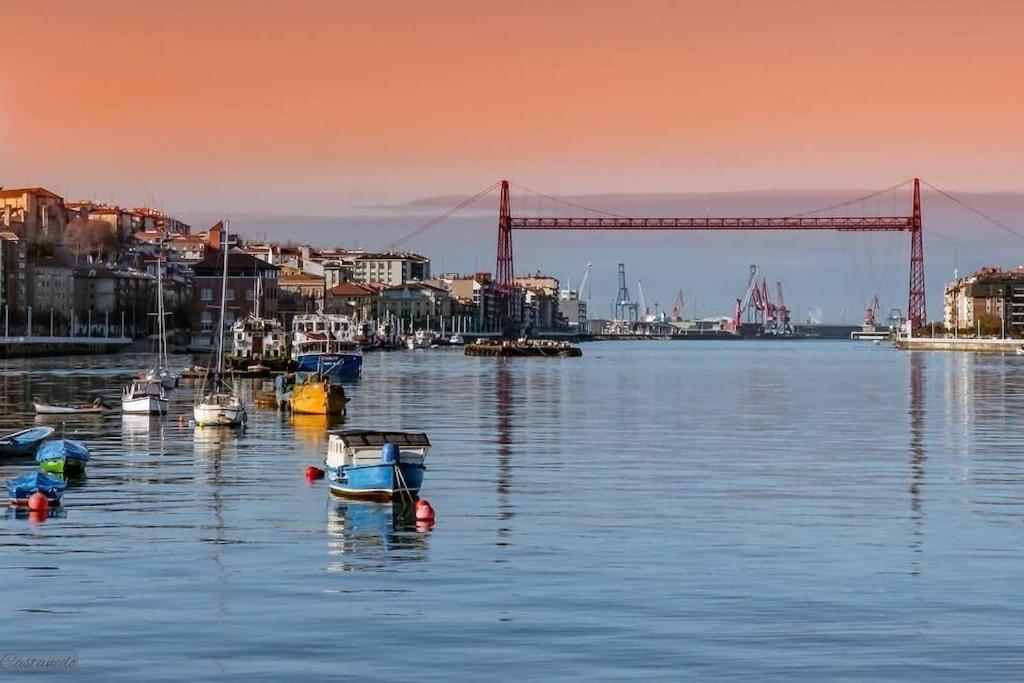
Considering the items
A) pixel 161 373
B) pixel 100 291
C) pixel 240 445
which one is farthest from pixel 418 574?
pixel 100 291

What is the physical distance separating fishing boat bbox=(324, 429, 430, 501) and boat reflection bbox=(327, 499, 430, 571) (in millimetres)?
279

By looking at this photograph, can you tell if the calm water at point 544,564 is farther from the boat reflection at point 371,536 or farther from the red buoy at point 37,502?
the red buoy at point 37,502

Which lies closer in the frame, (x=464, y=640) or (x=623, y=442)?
(x=464, y=640)

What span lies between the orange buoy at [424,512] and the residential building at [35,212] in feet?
562

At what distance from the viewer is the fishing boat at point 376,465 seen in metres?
24.0

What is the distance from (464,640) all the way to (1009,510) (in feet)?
38.4

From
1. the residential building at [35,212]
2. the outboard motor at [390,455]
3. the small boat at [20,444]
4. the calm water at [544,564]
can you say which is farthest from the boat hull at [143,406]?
the residential building at [35,212]

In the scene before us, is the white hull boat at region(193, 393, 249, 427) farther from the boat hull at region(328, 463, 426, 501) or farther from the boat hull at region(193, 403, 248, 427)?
the boat hull at region(328, 463, 426, 501)

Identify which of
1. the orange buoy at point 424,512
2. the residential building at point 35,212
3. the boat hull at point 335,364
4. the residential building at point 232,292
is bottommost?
the orange buoy at point 424,512

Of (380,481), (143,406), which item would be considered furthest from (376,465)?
(143,406)

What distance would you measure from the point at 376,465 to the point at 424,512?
6.80 feet

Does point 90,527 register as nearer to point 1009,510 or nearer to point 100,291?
point 1009,510

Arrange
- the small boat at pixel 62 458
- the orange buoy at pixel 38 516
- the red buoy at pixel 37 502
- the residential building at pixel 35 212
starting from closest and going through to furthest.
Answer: the orange buoy at pixel 38 516, the red buoy at pixel 37 502, the small boat at pixel 62 458, the residential building at pixel 35 212

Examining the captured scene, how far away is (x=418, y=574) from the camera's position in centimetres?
1791
